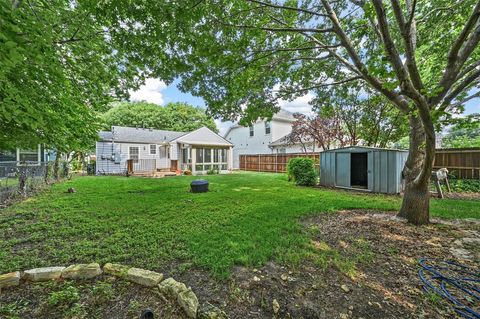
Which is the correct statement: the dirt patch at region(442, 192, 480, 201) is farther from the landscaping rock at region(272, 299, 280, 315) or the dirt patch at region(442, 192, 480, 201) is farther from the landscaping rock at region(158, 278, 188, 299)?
the landscaping rock at region(158, 278, 188, 299)

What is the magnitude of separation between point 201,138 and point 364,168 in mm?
12859

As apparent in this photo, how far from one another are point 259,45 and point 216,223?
4693 millimetres

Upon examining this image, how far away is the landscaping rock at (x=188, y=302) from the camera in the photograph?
2.12 meters

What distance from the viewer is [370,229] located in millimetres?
4605

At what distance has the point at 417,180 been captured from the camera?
4.77 metres

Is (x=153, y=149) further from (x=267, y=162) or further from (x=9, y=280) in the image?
(x=9, y=280)

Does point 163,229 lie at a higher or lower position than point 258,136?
lower

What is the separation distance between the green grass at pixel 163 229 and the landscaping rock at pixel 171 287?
50cm

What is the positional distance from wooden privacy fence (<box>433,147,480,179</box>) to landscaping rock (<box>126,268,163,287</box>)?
1379 centimetres

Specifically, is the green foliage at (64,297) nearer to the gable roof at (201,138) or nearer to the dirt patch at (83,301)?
the dirt patch at (83,301)

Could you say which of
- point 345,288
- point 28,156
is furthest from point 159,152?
point 345,288

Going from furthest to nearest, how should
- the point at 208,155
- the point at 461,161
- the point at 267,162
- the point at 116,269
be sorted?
the point at 267,162, the point at 208,155, the point at 461,161, the point at 116,269

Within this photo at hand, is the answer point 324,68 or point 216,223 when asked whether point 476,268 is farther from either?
point 324,68

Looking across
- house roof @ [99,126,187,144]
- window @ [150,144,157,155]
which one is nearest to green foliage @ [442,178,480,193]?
house roof @ [99,126,187,144]
